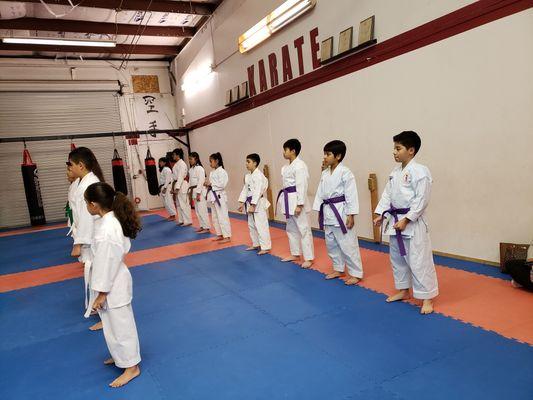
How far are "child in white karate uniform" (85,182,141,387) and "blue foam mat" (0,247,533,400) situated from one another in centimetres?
21

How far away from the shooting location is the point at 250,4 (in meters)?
7.54

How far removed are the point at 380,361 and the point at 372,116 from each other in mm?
3518

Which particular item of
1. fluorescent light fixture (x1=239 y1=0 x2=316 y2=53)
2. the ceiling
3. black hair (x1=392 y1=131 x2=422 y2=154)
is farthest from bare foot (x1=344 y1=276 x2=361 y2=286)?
the ceiling

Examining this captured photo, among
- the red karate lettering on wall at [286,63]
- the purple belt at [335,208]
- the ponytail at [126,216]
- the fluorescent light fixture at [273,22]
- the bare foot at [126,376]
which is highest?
the fluorescent light fixture at [273,22]

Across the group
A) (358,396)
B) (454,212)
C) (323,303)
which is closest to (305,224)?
(323,303)

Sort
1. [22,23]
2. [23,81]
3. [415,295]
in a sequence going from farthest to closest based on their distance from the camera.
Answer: [23,81] < [22,23] < [415,295]

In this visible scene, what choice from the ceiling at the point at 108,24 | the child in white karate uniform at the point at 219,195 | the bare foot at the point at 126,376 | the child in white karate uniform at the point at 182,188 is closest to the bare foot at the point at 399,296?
the bare foot at the point at 126,376

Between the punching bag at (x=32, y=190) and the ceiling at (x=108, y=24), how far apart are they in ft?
9.34

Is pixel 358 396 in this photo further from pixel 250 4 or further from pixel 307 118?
pixel 250 4

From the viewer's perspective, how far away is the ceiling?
7832mm

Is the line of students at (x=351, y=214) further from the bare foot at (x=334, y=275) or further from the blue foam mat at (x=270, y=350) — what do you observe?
the blue foam mat at (x=270, y=350)

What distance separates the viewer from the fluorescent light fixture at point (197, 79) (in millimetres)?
9945

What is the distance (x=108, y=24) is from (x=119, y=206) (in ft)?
27.7

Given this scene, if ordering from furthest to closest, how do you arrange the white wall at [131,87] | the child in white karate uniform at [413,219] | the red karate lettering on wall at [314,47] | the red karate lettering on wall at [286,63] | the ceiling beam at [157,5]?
the white wall at [131,87] < the ceiling beam at [157,5] < the red karate lettering on wall at [286,63] < the red karate lettering on wall at [314,47] < the child in white karate uniform at [413,219]
